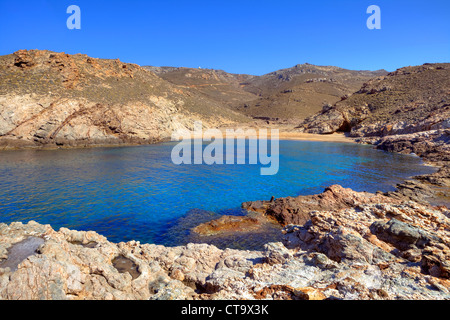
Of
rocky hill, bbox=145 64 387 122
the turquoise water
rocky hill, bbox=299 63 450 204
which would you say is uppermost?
rocky hill, bbox=145 64 387 122

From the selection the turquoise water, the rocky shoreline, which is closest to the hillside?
the turquoise water

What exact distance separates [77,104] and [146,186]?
30658 mm

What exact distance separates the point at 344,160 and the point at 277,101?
63903 mm

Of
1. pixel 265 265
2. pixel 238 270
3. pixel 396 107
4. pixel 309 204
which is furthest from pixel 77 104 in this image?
pixel 396 107

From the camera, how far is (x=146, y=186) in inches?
682

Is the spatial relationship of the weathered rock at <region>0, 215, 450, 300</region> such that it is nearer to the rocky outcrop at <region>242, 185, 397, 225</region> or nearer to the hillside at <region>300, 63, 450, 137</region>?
the rocky outcrop at <region>242, 185, 397, 225</region>

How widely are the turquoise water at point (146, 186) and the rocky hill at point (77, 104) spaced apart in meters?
10.2

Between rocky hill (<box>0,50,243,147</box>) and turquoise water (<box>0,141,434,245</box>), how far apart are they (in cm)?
1023

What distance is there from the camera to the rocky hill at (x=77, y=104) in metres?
35.5

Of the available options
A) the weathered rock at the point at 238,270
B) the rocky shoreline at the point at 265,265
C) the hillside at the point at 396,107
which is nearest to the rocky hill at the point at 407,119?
the hillside at the point at 396,107

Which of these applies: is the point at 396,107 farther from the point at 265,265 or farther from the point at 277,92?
the point at 277,92

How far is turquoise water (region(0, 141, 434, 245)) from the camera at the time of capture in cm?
1162

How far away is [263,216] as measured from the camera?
1191cm
